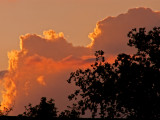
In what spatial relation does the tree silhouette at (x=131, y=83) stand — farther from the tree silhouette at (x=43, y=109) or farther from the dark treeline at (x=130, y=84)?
the tree silhouette at (x=43, y=109)

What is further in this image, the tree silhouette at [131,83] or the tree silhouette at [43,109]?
the tree silhouette at [43,109]

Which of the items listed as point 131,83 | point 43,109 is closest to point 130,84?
point 131,83

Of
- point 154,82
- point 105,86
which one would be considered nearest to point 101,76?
point 105,86

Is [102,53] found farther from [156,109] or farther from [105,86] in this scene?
[156,109]

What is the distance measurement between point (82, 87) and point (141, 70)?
18.0 ft

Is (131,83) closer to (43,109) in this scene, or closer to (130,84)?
(130,84)

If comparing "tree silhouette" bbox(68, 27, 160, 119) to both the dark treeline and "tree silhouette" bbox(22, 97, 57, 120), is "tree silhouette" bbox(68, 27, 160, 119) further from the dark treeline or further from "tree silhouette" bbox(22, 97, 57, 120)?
"tree silhouette" bbox(22, 97, 57, 120)

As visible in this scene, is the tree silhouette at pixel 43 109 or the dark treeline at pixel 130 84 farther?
the tree silhouette at pixel 43 109

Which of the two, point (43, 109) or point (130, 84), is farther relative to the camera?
point (43, 109)

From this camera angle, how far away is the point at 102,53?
47.0 metres

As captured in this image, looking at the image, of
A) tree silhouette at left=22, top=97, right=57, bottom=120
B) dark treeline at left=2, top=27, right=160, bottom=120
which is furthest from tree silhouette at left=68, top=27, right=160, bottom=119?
tree silhouette at left=22, top=97, right=57, bottom=120

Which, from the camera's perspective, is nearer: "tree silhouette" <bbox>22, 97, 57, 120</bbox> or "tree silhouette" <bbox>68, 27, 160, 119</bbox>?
"tree silhouette" <bbox>68, 27, 160, 119</bbox>

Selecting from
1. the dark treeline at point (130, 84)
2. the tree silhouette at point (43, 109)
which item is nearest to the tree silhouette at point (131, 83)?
the dark treeline at point (130, 84)

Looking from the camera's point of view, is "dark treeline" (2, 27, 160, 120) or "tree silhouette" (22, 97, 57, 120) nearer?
"dark treeline" (2, 27, 160, 120)
